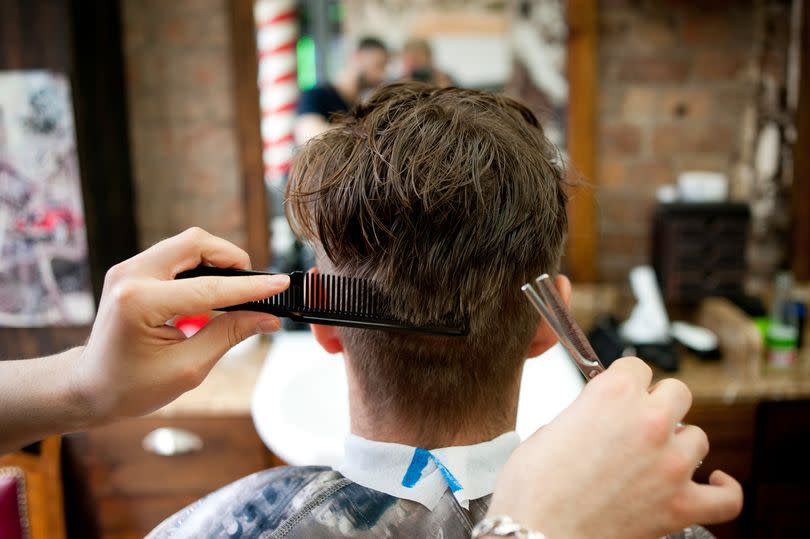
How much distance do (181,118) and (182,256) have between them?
1.48 metres

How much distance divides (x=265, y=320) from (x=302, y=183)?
7.6 inches

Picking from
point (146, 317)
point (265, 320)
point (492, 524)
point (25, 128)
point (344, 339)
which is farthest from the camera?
point (25, 128)

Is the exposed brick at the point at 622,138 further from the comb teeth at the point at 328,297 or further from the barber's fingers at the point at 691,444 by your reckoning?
the barber's fingers at the point at 691,444

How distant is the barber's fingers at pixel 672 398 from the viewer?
0.60m

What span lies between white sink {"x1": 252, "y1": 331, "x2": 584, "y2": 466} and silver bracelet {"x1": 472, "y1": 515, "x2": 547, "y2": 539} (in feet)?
2.53

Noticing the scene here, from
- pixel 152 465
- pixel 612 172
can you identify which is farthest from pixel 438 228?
pixel 612 172

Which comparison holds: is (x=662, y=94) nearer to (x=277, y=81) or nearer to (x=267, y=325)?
(x=277, y=81)

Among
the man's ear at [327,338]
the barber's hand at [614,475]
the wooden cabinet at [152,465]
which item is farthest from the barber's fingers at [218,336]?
the wooden cabinet at [152,465]

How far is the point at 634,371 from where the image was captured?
0.63m

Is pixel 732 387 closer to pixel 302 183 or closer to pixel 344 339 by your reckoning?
pixel 344 339

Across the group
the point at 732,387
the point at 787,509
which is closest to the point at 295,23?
the point at 732,387

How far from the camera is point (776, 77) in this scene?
6.76 ft

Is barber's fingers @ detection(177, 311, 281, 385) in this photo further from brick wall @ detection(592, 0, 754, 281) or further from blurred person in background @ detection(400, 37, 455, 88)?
brick wall @ detection(592, 0, 754, 281)

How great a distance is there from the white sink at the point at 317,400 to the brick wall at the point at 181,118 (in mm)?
613
